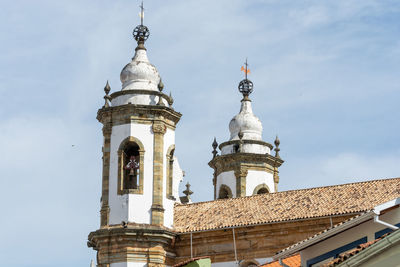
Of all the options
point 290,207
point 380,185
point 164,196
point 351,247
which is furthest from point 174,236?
point 351,247

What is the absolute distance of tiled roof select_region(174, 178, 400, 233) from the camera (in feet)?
108

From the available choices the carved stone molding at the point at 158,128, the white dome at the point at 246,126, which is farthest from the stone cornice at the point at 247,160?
the carved stone molding at the point at 158,128

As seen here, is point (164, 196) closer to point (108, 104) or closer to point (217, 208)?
point (217, 208)

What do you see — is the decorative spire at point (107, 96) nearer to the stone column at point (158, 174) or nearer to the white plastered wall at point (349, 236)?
the stone column at point (158, 174)

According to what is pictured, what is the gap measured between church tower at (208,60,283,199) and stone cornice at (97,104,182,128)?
8.94 m

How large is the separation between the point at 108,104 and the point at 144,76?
198cm

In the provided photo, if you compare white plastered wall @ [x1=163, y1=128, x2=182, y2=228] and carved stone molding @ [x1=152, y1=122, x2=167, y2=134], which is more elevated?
carved stone molding @ [x1=152, y1=122, x2=167, y2=134]

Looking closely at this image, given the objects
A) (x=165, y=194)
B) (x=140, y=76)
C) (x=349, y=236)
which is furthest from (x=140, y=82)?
(x=349, y=236)

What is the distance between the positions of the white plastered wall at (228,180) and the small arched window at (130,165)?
9.28 meters

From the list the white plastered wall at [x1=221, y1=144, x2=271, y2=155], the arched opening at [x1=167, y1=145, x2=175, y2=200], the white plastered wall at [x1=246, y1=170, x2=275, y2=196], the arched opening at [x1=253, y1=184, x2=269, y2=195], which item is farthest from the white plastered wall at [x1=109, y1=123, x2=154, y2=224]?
the arched opening at [x1=253, y1=184, x2=269, y2=195]

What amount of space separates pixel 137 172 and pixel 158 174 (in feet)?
3.13

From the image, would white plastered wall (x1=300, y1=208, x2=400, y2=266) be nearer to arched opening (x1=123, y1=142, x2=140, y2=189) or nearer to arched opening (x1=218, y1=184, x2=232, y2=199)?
arched opening (x1=123, y1=142, x2=140, y2=189)

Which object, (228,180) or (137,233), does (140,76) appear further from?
(228,180)

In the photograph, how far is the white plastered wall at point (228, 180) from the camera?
45.1m
